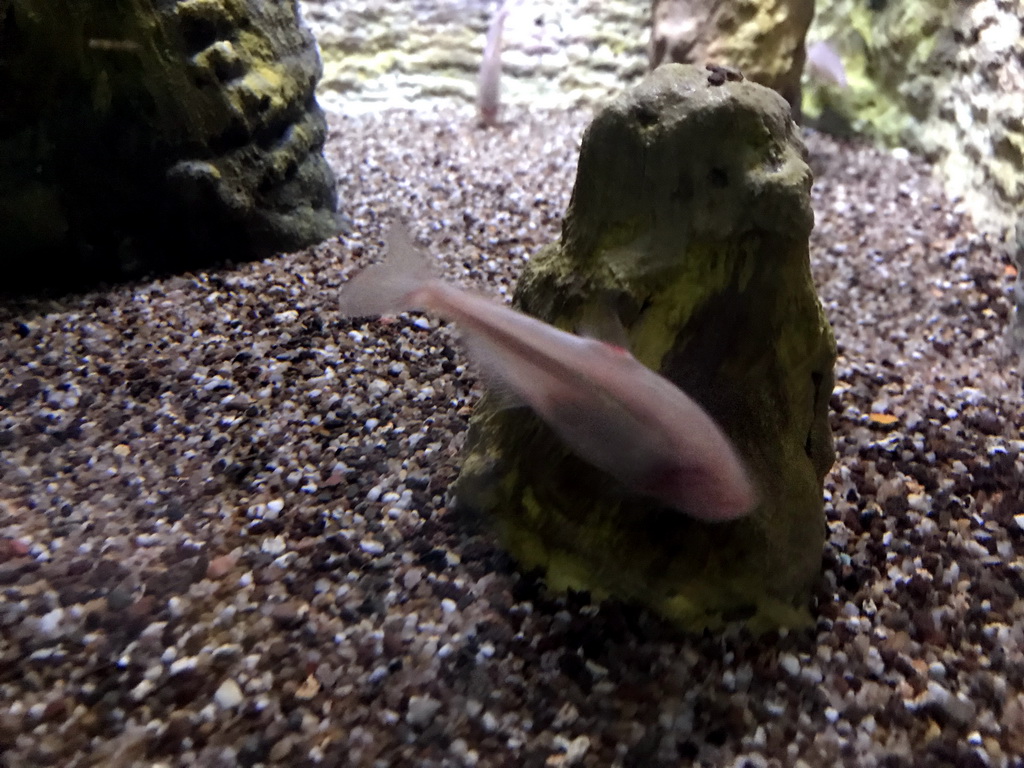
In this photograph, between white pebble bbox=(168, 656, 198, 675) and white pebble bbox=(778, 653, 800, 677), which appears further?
white pebble bbox=(778, 653, 800, 677)

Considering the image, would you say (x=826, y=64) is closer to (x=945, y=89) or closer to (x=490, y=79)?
(x=945, y=89)

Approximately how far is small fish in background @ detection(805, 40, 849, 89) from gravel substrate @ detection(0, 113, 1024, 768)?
12.6ft

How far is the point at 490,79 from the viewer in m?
7.31

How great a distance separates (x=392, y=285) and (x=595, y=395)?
0.70 metres

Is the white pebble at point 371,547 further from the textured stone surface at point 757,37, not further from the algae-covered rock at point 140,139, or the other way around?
the textured stone surface at point 757,37

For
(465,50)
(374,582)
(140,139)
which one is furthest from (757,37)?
(374,582)

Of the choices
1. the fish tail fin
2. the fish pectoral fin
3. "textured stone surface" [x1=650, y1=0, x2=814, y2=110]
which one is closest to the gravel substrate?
the fish pectoral fin

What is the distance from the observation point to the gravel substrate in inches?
77.9

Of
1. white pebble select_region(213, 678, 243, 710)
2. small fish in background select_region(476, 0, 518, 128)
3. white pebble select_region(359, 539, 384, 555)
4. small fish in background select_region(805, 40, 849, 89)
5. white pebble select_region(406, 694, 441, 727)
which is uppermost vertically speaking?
small fish in background select_region(805, 40, 849, 89)

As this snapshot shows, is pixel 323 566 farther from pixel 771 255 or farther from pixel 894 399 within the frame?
pixel 894 399

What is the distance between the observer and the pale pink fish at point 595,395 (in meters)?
1.93

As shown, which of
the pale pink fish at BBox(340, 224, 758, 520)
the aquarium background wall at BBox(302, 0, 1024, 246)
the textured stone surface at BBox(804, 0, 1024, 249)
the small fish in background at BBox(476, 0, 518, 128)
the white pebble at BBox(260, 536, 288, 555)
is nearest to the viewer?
the pale pink fish at BBox(340, 224, 758, 520)

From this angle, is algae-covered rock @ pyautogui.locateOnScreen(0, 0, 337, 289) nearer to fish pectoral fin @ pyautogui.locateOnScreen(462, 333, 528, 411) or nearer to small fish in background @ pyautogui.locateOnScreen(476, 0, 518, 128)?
fish pectoral fin @ pyautogui.locateOnScreen(462, 333, 528, 411)

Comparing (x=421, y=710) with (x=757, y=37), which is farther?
(x=757, y=37)
